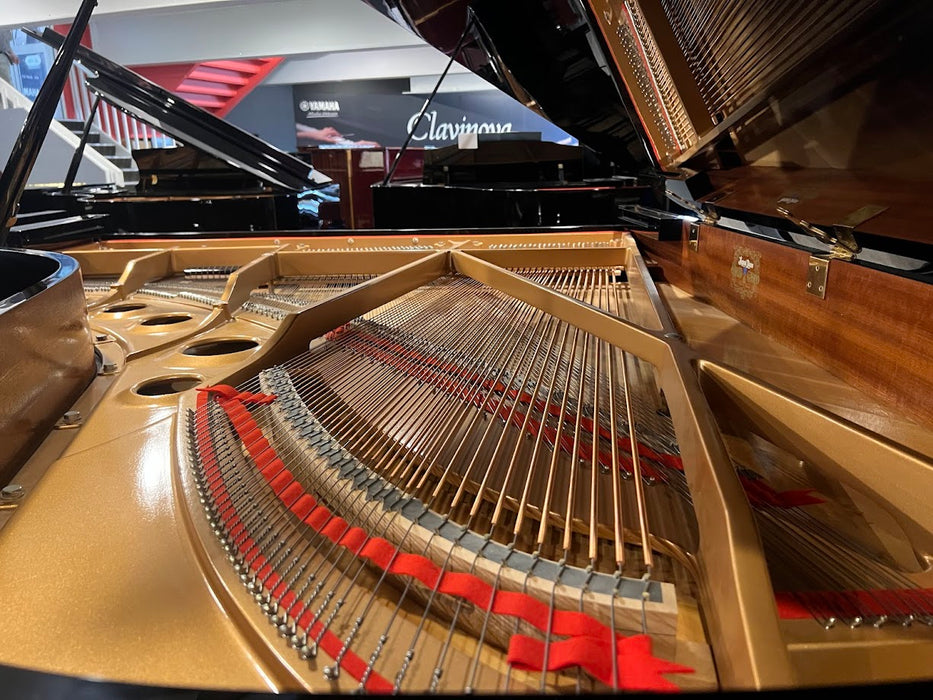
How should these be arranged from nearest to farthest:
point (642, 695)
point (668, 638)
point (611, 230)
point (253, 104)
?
1. point (642, 695)
2. point (668, 638)
3. point (611, 230)
4. point (253, 104)

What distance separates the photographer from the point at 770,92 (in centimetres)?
182

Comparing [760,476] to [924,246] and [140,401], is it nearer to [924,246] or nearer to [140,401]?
[924,246]

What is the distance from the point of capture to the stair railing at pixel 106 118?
12671mm

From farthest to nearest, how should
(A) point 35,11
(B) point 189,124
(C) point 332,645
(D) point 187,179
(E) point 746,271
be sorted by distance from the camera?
(A) point 35,11, (D) point 187,179, (B) point 189,124, (E) point 746,271, (C) point 332,645

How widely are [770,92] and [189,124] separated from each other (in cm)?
517

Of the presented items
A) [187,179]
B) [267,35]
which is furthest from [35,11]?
[187,179]

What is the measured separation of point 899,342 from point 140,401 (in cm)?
182

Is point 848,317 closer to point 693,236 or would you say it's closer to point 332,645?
point 693,236

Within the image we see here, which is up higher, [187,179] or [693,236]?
[187,179]

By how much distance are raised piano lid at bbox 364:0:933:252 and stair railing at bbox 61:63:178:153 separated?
1223cm

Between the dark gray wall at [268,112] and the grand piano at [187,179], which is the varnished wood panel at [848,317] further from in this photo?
the dark gray wall at [268,112]

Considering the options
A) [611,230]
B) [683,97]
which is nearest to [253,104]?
[611,230]

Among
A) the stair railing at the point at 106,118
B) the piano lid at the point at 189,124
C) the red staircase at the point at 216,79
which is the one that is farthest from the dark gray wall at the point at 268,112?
the piano lid at the point at 189,124

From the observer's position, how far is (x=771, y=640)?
59cm
